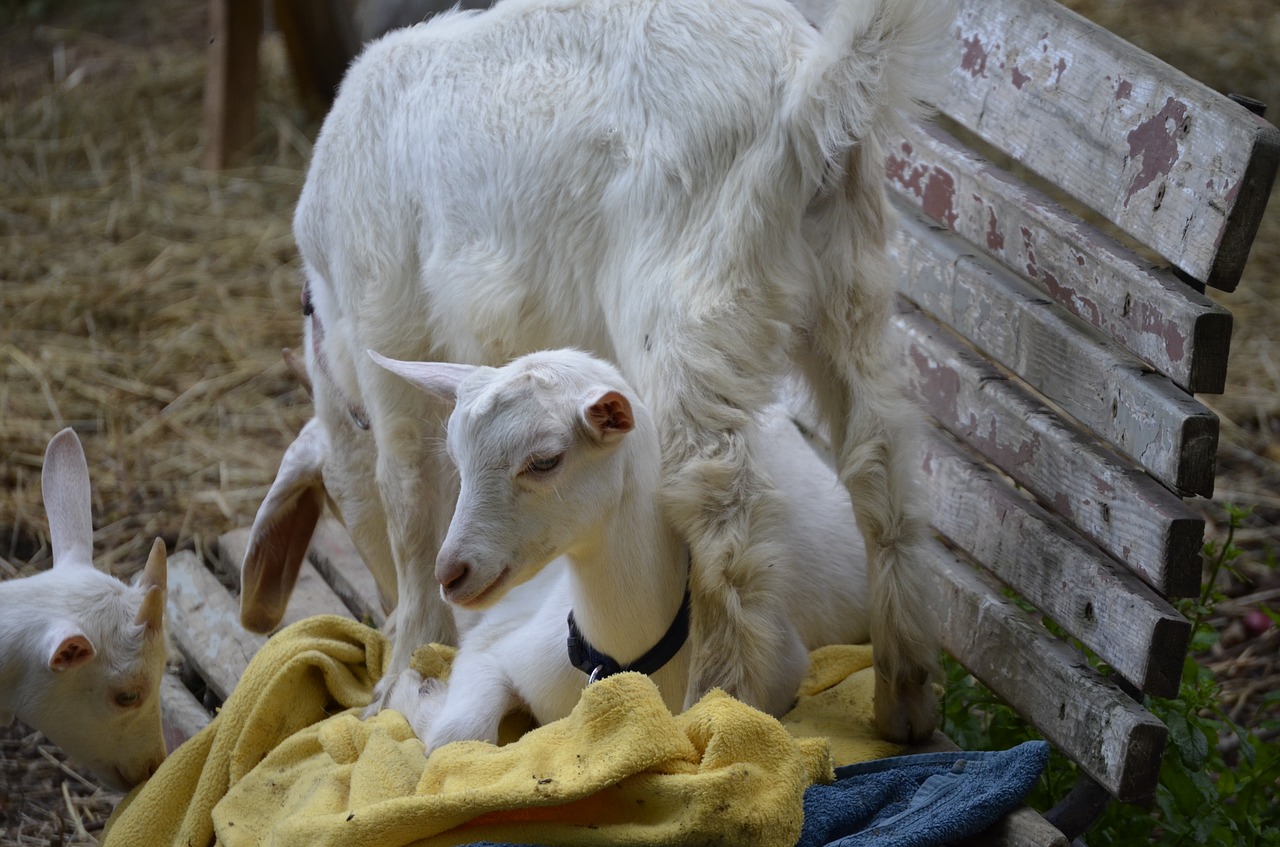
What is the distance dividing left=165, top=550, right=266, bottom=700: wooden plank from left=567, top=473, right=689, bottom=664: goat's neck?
132 cm

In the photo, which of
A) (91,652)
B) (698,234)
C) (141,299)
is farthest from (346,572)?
(141,299)

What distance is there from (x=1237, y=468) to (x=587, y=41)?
2947mm

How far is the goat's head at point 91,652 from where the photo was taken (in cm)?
282

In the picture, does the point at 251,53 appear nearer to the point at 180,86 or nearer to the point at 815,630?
the point at 180,86

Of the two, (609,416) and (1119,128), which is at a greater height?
(1119,128)

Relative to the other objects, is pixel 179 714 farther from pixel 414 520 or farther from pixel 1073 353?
pixel 1073 353

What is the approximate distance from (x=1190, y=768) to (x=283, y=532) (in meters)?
2.07

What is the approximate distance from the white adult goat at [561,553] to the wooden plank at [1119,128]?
81 cm

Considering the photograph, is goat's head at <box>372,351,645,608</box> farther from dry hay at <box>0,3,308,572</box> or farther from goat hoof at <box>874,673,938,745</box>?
dry hay at <box>0,3,308,572</box>

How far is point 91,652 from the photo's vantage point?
2.76m

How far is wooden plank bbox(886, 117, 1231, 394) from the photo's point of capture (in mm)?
2330

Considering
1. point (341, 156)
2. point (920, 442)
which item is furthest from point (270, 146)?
point (920, 442)

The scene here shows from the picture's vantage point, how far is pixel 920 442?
2492 mm

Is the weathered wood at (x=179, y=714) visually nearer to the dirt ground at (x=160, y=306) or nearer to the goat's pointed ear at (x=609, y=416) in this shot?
the dirt ground at (x=160, y=306)
